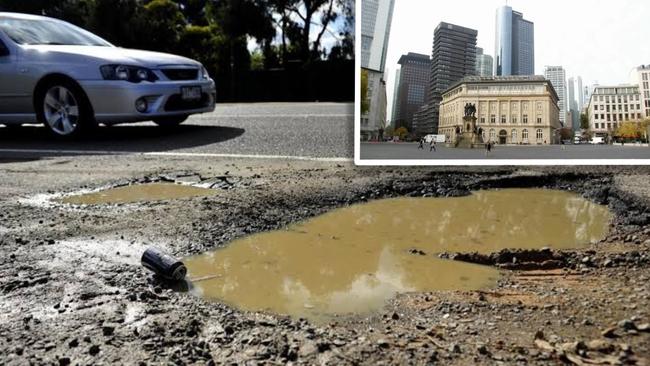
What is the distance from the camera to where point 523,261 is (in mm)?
2865

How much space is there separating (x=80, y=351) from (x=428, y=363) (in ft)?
3.36

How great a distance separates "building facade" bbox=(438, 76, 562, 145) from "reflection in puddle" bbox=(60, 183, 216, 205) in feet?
5.65

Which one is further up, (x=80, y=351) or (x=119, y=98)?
(x=119, y=98)

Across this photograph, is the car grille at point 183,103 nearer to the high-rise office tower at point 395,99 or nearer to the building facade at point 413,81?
the high-rise office tower at point 395,99

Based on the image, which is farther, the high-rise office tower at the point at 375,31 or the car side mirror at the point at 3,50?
the car side mirror at the point at 3,50

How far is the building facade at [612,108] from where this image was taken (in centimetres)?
392

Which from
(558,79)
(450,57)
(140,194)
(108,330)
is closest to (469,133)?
(450,57)

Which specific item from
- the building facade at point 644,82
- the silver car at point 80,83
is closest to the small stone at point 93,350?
the building facade at point 644,82

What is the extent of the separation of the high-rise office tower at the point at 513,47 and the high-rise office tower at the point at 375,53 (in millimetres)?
707

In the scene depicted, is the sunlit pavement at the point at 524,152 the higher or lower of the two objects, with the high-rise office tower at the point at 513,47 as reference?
lower

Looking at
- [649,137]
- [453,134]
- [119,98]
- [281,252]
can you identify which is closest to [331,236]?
[281,252]

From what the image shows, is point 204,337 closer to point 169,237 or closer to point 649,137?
point 169,237

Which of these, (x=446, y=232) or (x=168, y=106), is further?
(x=168, y=106)

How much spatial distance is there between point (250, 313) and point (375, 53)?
96.0 inches
